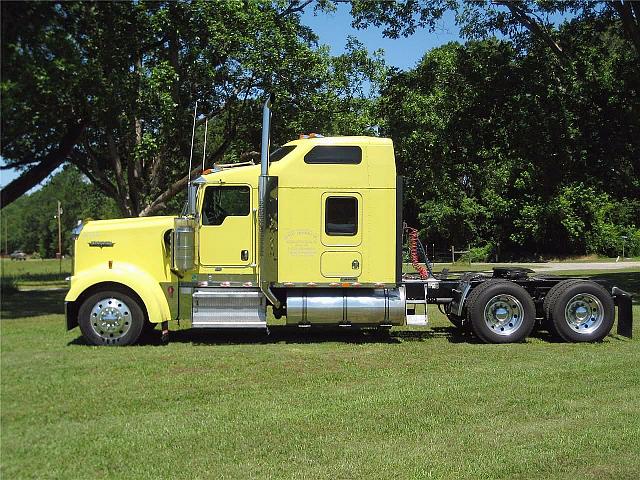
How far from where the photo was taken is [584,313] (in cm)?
1127

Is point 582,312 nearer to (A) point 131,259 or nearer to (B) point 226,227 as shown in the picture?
(B) point 226,227

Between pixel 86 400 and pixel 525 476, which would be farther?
pixel 86 400

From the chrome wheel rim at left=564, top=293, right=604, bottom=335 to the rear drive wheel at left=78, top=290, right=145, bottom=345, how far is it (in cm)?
677

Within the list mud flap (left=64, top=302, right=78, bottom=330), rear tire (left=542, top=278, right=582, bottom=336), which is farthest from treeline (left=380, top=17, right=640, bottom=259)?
mud flap (left=64, top=302, right=78, bottom=330)

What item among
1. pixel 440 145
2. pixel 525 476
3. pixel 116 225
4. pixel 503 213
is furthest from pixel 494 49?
pixel 503 213

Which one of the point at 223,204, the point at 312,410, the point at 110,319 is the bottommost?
the point at 312,410

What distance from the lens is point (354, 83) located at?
23.9m

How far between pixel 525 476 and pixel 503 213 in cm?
4471

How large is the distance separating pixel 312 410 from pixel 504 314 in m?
5.40

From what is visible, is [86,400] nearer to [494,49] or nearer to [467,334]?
[467,334]

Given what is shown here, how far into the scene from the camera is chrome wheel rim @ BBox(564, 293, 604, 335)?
11.2 metres

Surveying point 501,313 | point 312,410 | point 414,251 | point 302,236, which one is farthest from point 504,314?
point 312,410

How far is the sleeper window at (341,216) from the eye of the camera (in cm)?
1048

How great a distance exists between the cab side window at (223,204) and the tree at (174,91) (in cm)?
247
